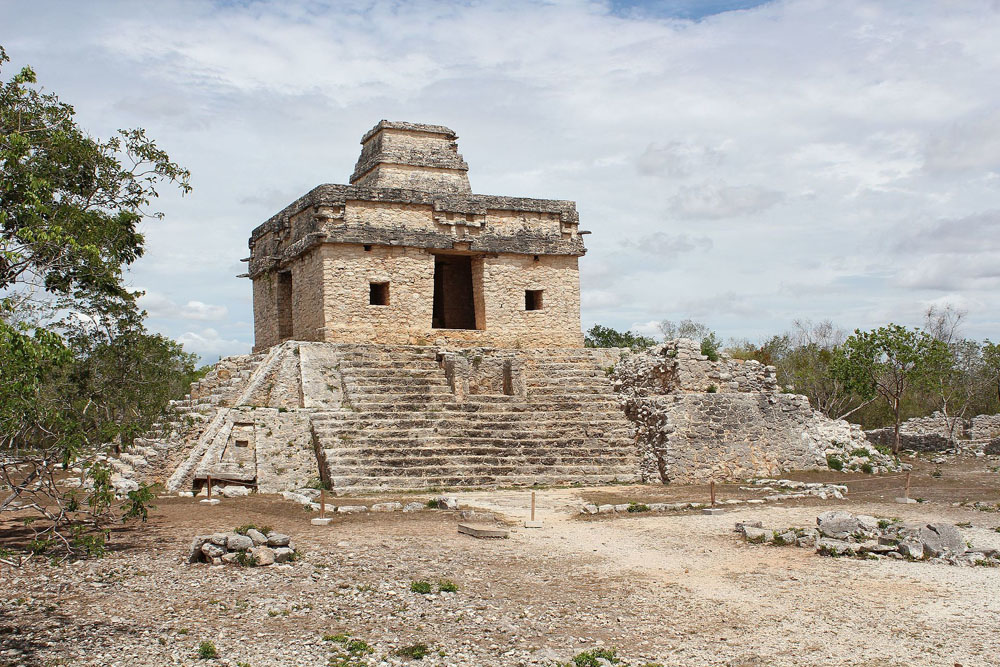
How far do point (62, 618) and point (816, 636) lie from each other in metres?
5.34

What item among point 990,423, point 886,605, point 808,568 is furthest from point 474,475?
point 990,423

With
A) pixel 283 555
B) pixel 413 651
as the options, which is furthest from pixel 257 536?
pixel 413 651

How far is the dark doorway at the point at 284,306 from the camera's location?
18.9 meters

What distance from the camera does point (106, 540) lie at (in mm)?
8539

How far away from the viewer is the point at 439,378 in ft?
50.7

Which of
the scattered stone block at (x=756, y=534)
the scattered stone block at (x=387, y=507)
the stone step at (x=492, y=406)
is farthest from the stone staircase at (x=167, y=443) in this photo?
the scattered stone block at (x=756, y=534)

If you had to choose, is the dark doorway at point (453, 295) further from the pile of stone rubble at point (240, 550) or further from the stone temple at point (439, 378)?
the pile of stone rubble at point (240, 550)

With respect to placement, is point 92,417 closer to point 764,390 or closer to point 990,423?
point 764,390

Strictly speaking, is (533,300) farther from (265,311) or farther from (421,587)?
(421,587)

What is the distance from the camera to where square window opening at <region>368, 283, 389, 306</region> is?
17.0 metres

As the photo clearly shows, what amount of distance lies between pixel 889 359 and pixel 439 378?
1219 centimetres

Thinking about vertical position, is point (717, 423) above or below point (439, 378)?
below

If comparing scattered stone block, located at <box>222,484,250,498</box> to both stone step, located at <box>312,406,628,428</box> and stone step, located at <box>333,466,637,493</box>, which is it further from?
stone step, located at <box>312,406,628,428</box>

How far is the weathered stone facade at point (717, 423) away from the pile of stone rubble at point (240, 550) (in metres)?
7.45
